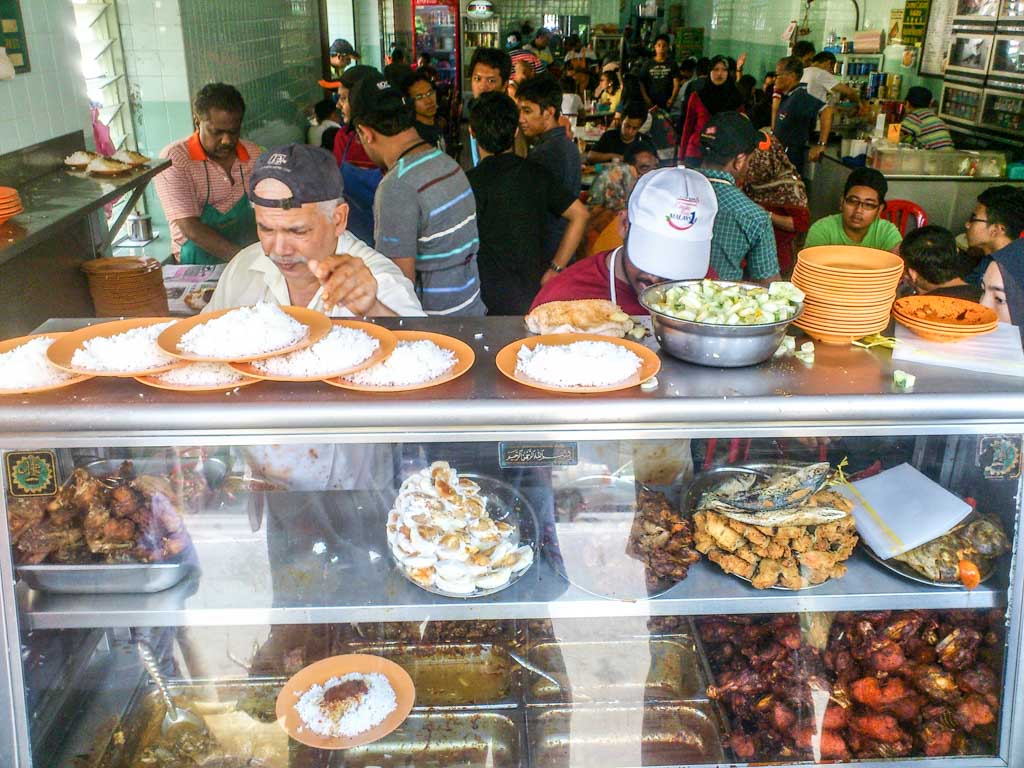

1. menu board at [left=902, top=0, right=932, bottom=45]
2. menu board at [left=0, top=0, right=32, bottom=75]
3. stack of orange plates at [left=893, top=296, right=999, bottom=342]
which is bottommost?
stack of orange plates at [left=893, top=296, right=999, bottom=342]

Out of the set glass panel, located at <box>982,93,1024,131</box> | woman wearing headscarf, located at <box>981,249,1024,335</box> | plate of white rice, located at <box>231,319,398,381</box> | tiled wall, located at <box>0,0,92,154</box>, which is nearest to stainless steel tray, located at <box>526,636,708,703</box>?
plate of white rice, located at <box>231,319,398,381</box>

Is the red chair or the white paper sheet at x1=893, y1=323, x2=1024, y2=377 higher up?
the white paper sheet at x1=893, y1=323, x2=1024, y2=377

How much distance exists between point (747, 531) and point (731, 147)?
319cm

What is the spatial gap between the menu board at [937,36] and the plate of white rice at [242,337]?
12444 mm

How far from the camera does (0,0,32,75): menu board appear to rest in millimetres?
4688

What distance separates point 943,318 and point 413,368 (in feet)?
4.80

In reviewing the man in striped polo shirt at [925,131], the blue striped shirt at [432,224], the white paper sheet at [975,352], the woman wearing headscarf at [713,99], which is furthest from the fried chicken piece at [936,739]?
the woman wearing headscarf at [713,99]

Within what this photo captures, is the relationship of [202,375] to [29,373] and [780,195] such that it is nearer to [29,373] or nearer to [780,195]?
[29,373]

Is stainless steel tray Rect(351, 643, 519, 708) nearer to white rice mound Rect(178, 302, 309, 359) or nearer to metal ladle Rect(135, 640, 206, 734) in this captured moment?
metal ladle Rect(135, 640, 206, 734)

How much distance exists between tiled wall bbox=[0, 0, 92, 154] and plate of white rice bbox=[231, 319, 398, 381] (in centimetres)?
365

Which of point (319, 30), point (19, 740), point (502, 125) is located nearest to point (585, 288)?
point (502, 125)

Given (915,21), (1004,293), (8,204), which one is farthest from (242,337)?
(915,21)

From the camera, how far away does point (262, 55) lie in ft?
30.3

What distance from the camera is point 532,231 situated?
500 centimetres
